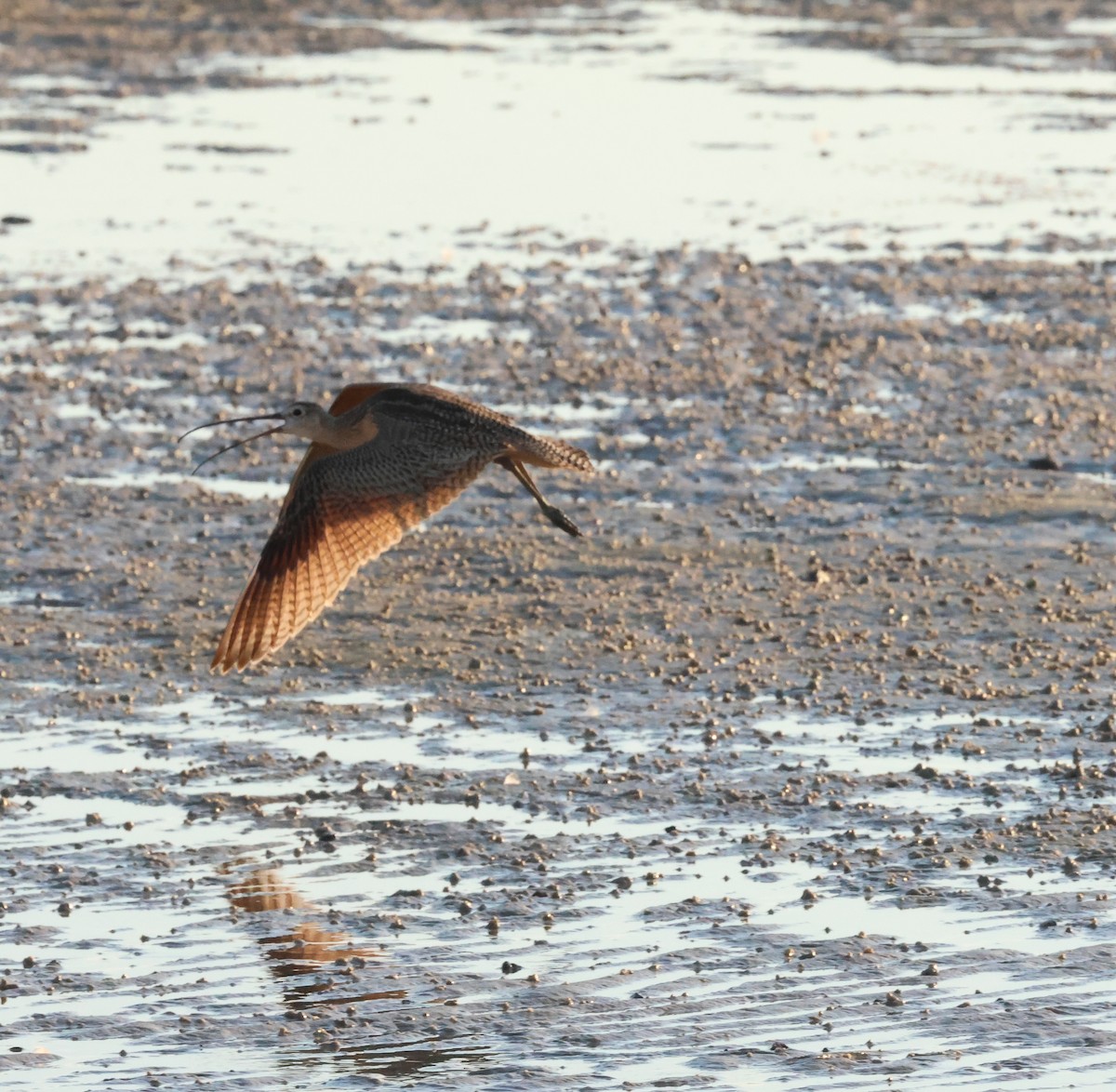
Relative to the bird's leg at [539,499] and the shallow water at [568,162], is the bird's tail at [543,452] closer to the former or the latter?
the bird's leg at [539,499]

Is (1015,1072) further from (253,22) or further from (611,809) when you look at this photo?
(253,22)

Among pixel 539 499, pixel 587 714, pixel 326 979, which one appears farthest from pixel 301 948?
pixel 587 714

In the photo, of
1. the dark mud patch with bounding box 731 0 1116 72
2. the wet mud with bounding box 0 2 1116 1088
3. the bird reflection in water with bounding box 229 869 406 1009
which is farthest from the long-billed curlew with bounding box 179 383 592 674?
the dark mud patch with bounding box 731 0 1116 72

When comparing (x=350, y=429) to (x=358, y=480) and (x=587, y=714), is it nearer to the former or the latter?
(x=358, y=480)

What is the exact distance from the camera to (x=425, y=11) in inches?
1364

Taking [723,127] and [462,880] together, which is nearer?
[462,880]

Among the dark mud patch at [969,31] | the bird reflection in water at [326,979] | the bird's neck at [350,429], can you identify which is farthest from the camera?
the dark mud patch at [969,31]

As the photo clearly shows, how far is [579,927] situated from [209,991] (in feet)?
4.22

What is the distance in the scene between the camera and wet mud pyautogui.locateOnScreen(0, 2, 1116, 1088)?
7578 mm

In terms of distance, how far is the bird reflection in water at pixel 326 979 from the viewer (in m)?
7.27

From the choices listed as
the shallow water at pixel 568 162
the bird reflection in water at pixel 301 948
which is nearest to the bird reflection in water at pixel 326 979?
the bird reflection in water at pixel 301 948

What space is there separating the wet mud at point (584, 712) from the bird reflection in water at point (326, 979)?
0.06 feet

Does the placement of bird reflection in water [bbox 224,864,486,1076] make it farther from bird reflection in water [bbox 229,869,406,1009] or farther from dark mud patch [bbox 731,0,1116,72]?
dark mud patch [bbox 731,0,1116,72]

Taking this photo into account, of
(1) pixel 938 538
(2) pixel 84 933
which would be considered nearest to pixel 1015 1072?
(2) pixel 84 933
